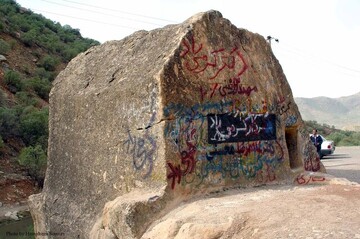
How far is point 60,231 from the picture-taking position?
686 centimetres

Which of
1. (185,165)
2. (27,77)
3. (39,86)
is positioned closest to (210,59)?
(185,165)

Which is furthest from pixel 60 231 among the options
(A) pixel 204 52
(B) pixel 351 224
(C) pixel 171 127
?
(B) pixel 351 224

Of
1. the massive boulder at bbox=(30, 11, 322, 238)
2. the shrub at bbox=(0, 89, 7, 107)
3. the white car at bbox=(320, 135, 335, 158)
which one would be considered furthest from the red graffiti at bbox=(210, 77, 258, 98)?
the shrub at bbox=(0, 89, 7, 107)

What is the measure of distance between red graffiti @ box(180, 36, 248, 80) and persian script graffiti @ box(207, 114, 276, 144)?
58cm

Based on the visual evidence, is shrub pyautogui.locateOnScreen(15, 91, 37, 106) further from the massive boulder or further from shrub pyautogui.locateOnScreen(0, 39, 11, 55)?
the massive boulder

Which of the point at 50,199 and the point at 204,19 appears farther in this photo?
the point at 50,199

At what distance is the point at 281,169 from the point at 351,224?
285cm

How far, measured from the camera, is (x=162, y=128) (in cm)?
538

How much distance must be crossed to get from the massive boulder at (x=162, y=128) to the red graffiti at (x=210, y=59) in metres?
0.01

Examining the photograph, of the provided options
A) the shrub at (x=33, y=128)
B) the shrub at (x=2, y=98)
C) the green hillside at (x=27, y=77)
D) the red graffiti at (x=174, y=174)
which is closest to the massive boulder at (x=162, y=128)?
the red graffiti at (x=174, y=174)

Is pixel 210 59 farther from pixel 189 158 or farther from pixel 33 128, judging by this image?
pixel 33 128

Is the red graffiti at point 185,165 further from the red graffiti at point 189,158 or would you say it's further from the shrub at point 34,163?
the shrub at point 34,163

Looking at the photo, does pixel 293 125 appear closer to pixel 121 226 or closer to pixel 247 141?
pixel 247 141

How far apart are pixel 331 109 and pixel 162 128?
110064mm
